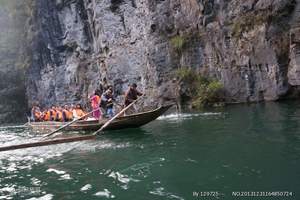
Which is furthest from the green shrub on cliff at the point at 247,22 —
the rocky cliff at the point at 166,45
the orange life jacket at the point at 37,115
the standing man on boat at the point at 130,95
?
the orange life jacket at the point at 37,115

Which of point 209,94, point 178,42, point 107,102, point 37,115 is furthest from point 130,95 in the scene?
point 37,115

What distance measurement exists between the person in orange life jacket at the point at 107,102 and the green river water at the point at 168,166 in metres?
4.00

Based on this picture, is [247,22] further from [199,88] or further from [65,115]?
[65,115]

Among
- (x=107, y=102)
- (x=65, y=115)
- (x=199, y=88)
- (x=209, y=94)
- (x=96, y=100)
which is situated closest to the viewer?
(x=107, y=102)

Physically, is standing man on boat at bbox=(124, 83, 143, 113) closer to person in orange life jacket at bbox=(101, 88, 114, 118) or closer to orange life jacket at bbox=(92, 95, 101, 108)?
person in orange life jacket at bbox=(101, 88, 114, 118)

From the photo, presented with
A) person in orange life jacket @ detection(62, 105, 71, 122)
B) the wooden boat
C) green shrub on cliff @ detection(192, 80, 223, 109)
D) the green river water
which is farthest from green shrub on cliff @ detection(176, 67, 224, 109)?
the green river water

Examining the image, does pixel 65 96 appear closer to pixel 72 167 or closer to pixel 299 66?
pixel 299 66

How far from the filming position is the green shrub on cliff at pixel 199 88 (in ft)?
79.6

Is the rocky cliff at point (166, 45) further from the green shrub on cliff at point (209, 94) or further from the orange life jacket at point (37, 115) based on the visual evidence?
the orange life jacket at point (37, 115)

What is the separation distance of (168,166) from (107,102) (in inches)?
377

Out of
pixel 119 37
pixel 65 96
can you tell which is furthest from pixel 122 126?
pixel 65 96

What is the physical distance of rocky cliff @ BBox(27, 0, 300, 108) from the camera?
22.1 meters

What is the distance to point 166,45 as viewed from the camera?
27.5m

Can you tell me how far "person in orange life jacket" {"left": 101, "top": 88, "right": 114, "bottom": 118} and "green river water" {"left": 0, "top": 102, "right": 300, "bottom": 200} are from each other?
157 inches
